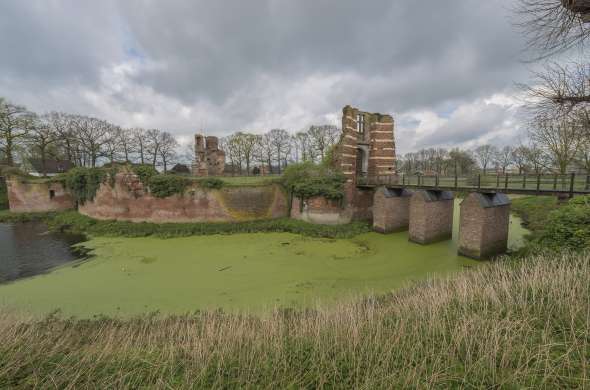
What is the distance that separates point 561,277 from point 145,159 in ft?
A: 140

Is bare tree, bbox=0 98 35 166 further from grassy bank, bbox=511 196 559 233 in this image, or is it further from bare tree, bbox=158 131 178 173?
grassy bank, bbox=511 196 559 233

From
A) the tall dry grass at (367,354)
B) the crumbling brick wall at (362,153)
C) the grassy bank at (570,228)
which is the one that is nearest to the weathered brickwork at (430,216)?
the crumbling brick wall at (362,153)

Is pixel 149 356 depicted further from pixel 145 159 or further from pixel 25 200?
pixel 145 159

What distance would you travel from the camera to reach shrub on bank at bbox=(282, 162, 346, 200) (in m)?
13.2

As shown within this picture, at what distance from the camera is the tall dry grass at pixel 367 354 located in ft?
6.58

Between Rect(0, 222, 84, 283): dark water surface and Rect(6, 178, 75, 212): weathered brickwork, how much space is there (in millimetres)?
3248

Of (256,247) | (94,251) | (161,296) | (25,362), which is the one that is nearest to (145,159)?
(94,251)

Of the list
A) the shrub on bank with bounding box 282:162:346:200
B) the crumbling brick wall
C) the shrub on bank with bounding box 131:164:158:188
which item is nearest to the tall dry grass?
the shrub on bank with bounding box 282:162:346:200

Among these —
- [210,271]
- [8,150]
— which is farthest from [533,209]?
[8,150]

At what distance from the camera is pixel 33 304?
589cm

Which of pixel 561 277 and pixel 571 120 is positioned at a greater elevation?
pixel 571 120

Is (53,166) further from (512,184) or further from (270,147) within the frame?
(512,184)

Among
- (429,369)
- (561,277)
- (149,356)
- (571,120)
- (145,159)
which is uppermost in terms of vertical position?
(145,159)

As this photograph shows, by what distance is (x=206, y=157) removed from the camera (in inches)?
976
